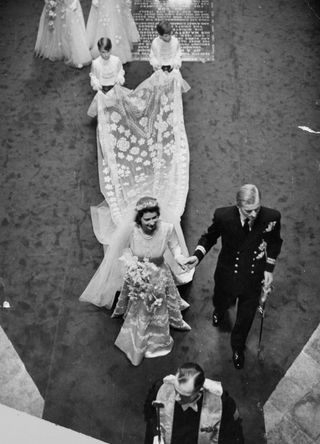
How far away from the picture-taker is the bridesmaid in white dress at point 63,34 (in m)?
7.30

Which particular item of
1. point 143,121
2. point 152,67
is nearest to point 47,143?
point 143,121

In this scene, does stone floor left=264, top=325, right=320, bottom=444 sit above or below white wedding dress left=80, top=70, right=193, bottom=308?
below

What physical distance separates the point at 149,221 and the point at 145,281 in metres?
0.50

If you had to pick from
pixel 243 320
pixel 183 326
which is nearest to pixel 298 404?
pixel 243 320

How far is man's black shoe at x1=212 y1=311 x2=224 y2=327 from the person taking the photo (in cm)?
528

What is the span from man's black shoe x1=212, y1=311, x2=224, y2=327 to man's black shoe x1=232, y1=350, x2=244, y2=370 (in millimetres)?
353

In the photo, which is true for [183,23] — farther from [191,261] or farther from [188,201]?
[191,261]

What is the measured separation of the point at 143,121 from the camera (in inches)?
246

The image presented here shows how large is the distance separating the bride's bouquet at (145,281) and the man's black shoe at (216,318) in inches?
25.7

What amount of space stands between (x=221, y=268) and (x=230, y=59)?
3.75 meters

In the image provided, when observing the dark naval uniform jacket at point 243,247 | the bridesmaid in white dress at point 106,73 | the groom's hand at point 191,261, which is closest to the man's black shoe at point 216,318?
the dark naval uniform jacket at point 243,247

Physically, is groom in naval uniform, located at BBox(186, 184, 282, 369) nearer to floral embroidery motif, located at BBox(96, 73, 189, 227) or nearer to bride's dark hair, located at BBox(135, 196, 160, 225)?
bride's dark hair, located at BBox(135, 196, 160, 225)

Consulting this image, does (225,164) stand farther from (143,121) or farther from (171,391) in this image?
(171,391)

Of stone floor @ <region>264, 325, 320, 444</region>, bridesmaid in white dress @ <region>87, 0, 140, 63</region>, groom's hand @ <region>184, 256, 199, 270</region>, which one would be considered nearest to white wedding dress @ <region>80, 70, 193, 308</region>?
groom's hand @ <region>184, 256, 199, 270</region>
